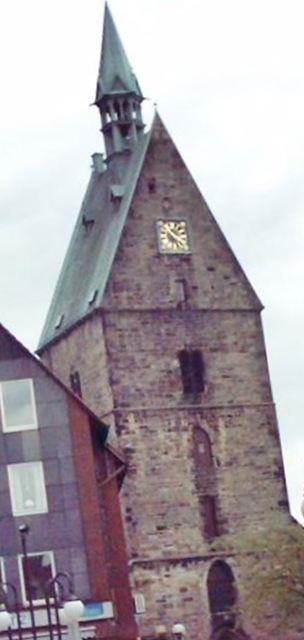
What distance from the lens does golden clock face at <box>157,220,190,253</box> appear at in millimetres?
74562

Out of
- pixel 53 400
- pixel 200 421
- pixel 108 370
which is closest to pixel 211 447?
pixel 200 421

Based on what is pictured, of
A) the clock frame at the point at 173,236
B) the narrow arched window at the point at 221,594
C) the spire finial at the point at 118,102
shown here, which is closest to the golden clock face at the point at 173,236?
the clock frame at the point at 173,236

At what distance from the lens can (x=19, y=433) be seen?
49.2m

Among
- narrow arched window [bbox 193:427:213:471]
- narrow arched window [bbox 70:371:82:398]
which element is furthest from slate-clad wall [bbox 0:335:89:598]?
narrow arched window [bbox 70:371:82:398]

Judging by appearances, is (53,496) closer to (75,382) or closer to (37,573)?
(37,573)

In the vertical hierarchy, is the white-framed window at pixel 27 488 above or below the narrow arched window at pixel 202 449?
below

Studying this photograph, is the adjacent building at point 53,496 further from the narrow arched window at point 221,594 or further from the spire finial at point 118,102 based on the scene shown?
the spire finial at point 118,102

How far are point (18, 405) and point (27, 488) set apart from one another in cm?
256

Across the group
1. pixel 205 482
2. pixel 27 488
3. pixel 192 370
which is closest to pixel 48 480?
pixel 27 488

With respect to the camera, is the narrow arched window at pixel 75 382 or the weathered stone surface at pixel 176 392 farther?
the narrow arched window at pixel 75 382

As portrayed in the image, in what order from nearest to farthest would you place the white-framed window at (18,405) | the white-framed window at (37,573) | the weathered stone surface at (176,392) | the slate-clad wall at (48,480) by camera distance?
the white-framed window at (37,573)
the slate-clad wall at (48,480)
the white-framed window at (18,405)
the weathered stone surface at (176,392)

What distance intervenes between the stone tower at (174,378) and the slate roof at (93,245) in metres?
0.12

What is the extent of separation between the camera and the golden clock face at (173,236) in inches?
2936

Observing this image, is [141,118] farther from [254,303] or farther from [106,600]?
[106,600]
